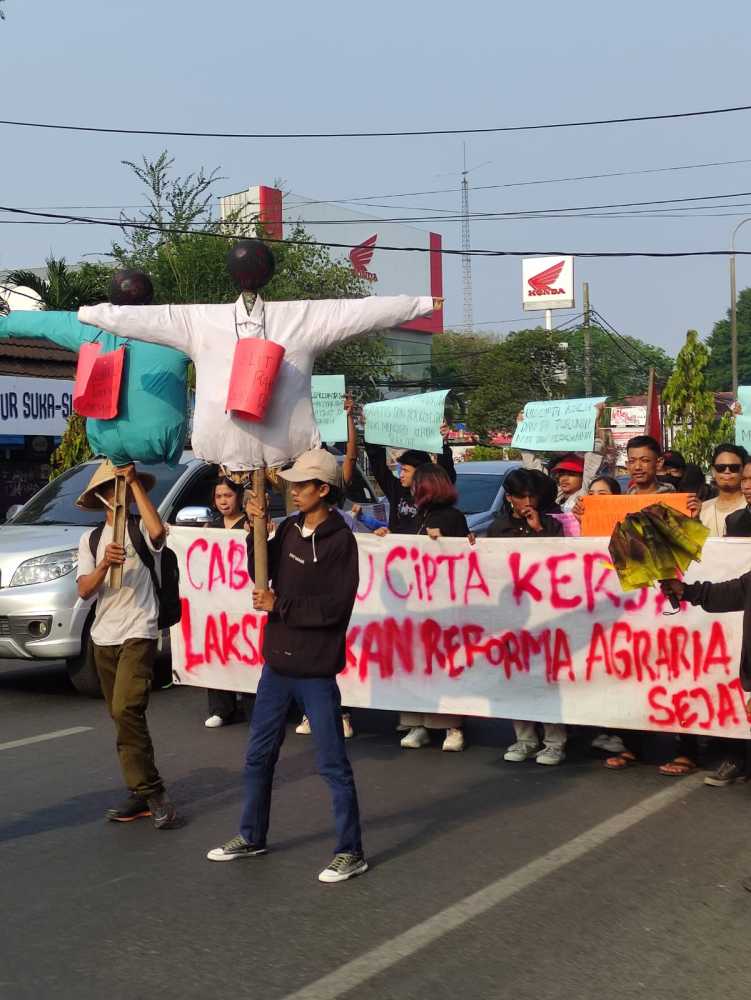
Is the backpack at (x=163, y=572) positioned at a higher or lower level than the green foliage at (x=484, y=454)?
higher

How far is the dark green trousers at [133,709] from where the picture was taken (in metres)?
6.51

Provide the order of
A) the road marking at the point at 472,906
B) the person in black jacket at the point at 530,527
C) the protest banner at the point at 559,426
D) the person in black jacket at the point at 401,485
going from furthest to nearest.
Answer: the protest banner at the point at 559,426 < the person in black jacket at the point at 401,485 < the person in black jacket at the point at 530,527 < the road marking at the point at 472,906

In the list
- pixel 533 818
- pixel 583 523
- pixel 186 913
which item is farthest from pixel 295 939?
pixel 583 523

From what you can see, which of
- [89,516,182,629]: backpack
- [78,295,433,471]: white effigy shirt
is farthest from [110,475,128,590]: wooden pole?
[78,295,433,471]: white effigy shirt

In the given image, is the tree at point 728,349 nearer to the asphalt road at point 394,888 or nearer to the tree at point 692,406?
the tree at point 692,406

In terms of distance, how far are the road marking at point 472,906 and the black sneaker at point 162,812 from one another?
1272 mm

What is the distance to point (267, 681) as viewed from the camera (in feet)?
19.1

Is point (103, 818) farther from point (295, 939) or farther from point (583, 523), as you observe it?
point (583, 523)

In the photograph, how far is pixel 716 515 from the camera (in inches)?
327

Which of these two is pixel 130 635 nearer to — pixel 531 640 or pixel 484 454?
pixel 531 640

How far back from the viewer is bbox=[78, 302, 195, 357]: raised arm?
20.4 ft

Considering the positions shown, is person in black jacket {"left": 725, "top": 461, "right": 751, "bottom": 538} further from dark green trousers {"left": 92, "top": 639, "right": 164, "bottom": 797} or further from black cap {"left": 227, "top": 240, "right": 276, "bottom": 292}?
dark green trousers {"left": 92, "top": 639, "right": 164, "bottom": 797}

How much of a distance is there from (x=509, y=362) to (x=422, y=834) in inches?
2211

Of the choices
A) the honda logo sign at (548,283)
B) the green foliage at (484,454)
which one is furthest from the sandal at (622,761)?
the honda logo sign at (548,283)
